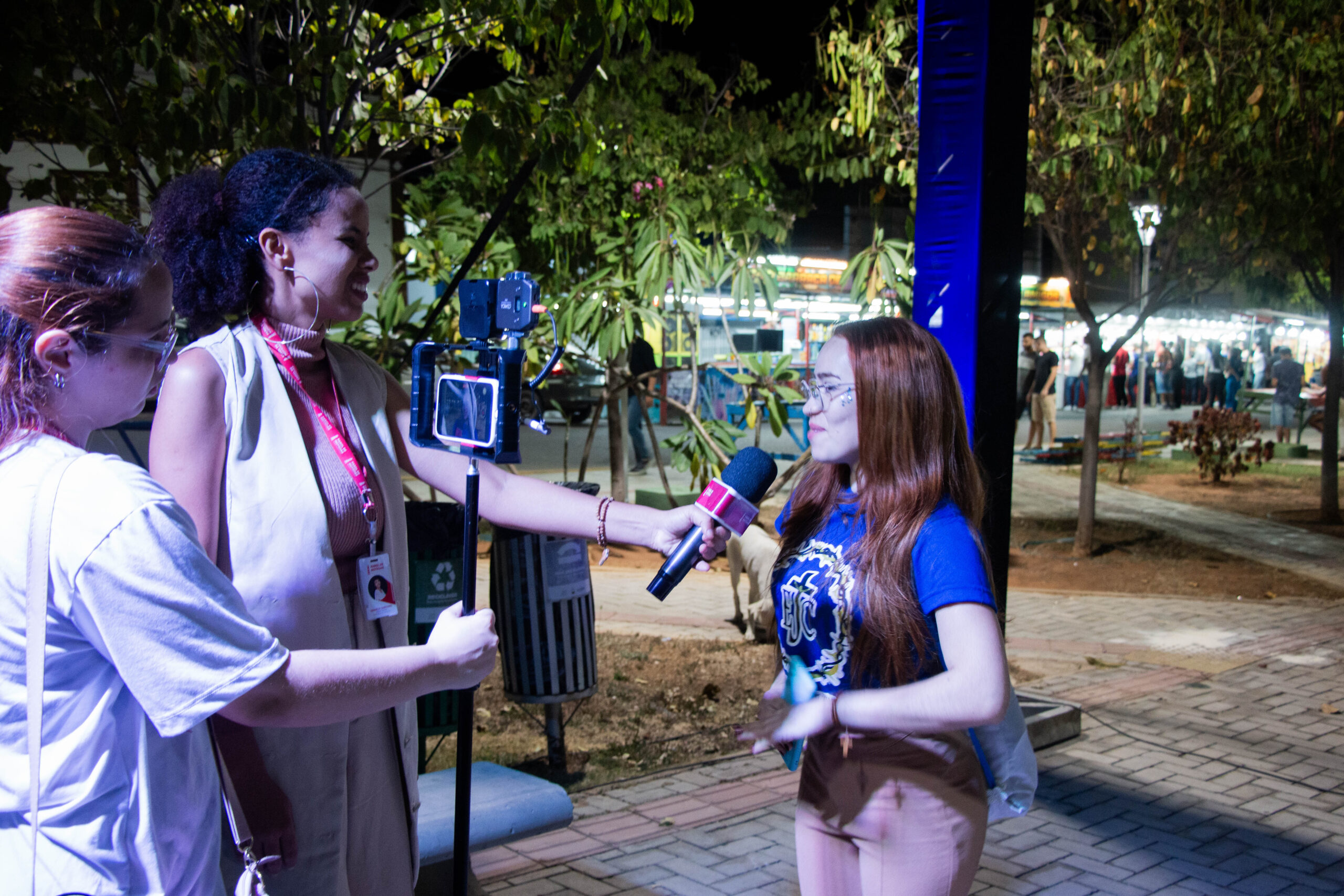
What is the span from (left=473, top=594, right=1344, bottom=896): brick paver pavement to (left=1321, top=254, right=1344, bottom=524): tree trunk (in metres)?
6.89

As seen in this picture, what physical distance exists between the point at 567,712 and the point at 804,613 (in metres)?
3.87

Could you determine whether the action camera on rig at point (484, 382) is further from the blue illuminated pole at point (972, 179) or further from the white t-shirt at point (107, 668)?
the blue illuminated pole at point (972, 179)

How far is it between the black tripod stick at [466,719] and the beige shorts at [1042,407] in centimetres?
1984

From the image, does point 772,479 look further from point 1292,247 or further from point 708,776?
point 1292,247

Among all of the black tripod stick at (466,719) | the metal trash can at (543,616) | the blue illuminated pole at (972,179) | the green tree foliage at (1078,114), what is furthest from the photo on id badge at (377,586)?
the green tree foliage at (1078,114)

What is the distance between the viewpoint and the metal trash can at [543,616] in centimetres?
457

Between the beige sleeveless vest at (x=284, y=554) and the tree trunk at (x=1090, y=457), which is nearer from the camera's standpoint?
the beige sleeveless vest at (x=284, y=554)

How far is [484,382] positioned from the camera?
5.78 feet

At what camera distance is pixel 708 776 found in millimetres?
4871

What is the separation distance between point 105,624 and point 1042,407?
20.7 m

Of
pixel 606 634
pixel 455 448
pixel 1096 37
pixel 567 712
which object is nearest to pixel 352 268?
pixel 455 448

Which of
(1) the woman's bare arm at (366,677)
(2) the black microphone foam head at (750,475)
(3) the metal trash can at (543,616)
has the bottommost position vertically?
(3) the metal trash can at (543,616)

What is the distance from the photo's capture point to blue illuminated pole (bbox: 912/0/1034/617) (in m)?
4.16

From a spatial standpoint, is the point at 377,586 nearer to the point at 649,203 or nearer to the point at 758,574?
the point at 758,574
